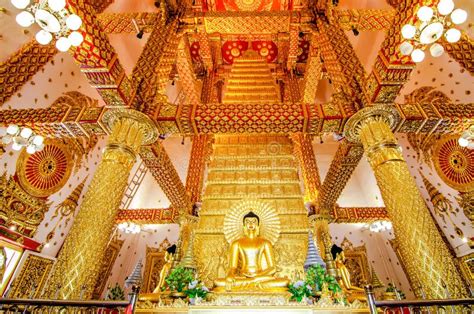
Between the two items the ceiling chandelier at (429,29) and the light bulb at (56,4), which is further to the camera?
the ceiling chandelier at (429,29)

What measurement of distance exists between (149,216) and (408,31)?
327 inches

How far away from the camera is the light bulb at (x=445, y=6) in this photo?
296 centimetres

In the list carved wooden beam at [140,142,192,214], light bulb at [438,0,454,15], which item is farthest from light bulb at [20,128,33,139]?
light bulb at [438,0,454,15]

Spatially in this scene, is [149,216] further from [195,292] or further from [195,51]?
[195,51]

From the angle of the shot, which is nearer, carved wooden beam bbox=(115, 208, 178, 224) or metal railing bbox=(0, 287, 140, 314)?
metal railing bbox=(0, 287, 140, 314)

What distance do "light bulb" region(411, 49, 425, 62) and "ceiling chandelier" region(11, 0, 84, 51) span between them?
14.3 ft

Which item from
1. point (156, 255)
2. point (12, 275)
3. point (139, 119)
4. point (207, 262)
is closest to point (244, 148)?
point (207, 262)

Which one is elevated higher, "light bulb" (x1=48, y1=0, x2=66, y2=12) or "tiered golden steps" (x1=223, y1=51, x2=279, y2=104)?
"tiered golden steps" (x1=223, y1=51, x2=279, y2=104)

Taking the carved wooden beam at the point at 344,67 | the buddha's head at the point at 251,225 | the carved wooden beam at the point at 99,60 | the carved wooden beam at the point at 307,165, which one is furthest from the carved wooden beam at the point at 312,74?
the carved wooden beam at the point at 99,60

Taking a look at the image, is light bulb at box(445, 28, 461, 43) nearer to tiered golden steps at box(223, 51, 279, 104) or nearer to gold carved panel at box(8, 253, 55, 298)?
tiered golden steps at box(223, 51, 279, 104)

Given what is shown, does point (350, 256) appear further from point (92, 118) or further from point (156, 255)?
point (92, 118)

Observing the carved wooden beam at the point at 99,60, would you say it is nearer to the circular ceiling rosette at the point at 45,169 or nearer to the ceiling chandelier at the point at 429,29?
the circular ceiling rosette at the point at 45,169

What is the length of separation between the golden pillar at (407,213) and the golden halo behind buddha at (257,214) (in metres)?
2.74

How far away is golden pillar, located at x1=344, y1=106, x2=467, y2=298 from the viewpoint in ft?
10.1
